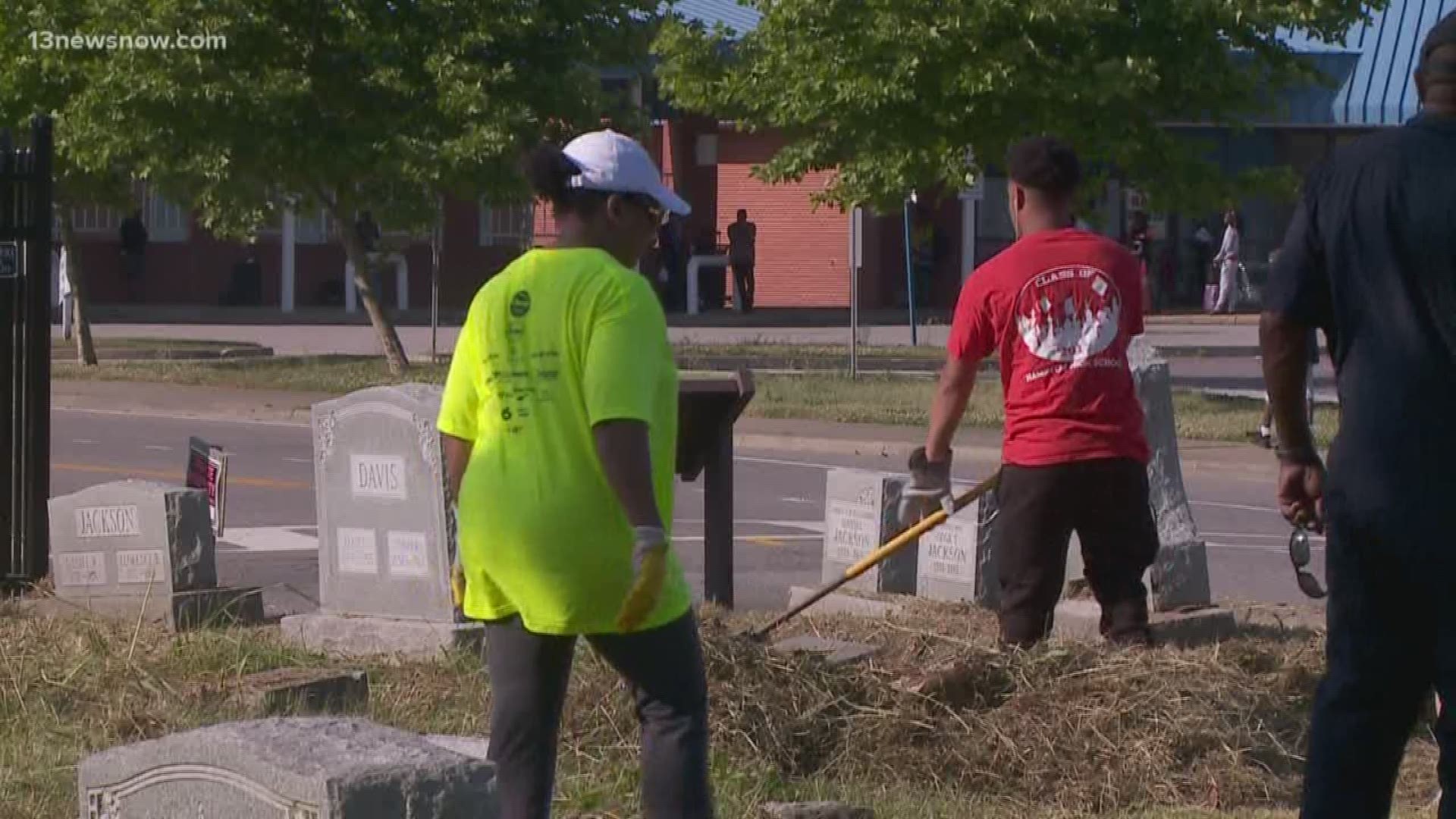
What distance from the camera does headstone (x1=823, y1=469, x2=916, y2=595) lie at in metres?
10.3

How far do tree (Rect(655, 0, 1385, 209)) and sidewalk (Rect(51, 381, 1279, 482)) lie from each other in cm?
339

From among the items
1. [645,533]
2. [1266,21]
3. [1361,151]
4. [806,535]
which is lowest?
[806,535]

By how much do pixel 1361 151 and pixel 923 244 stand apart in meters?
38.0

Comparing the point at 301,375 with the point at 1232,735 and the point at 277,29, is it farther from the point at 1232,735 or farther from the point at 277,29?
the point at 1232,735

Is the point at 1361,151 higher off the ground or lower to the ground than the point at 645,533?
higher

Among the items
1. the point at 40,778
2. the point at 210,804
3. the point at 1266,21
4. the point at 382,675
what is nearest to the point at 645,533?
the point at 210,804

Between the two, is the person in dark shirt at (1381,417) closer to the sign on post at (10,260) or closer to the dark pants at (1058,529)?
the dark pants at (1058,529)

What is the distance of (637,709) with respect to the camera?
17.0 ft

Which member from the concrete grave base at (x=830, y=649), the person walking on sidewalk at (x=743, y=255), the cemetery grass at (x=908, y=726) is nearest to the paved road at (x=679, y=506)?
the concrete grave base at (x=830, y=649)

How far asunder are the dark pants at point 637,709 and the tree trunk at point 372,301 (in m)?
19.6

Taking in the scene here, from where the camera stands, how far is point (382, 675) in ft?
27.3

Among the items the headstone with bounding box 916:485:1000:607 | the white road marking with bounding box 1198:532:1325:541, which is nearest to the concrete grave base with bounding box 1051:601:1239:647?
the headstone with bounding box 916:485:1000:607

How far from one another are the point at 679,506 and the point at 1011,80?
7.98m
